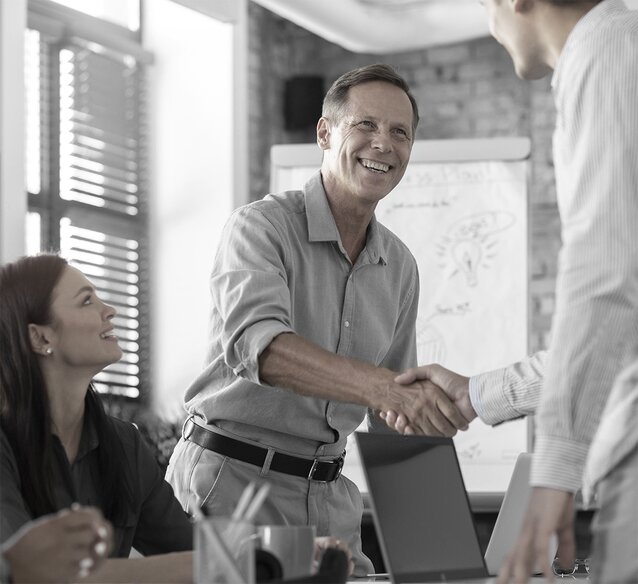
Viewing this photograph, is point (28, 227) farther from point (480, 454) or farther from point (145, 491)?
point (145, 491)

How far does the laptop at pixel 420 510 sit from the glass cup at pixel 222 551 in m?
0.45

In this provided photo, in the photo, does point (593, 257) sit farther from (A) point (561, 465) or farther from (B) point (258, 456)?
(B) point (258, 456)

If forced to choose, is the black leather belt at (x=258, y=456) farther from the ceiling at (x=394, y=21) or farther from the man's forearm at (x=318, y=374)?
the ceiling at (x=394, y=21)

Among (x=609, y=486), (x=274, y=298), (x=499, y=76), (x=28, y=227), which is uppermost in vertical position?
(x=499, y=76)

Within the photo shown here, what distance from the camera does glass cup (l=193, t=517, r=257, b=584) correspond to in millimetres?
1210

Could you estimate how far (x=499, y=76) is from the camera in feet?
18.9

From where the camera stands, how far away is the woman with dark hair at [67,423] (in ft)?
6.46

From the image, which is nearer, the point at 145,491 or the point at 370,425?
the point at 145,491

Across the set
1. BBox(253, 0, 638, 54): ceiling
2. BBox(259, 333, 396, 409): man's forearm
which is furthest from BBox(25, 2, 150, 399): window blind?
BBox(259, 333, 396, 409): man's forearm

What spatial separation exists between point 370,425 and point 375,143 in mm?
637

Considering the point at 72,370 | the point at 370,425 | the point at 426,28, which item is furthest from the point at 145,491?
the point at 426,28

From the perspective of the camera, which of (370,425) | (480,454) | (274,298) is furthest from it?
(480,454)

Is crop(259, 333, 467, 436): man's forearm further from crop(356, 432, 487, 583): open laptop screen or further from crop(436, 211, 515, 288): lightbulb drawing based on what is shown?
crop(436, 211, 515, 288): lightbulb drawing

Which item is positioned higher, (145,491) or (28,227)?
(28,227)
